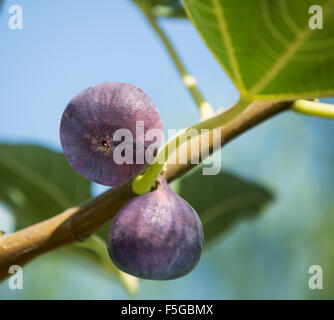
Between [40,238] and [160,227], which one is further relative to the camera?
[40,238]

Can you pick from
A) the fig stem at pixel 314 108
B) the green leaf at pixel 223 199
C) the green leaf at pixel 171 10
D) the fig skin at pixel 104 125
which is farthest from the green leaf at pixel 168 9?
the fig skin at pixel 104 125

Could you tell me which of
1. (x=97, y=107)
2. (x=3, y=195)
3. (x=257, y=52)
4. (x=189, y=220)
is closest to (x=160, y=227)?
(x=189, y=220)

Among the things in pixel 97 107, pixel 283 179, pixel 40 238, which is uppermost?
pixel 97 107

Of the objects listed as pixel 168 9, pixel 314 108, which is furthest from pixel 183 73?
pixel 168 9

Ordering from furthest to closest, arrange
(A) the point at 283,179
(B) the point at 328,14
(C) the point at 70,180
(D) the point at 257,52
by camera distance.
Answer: (A) the point at 283,179 < (C) the point at 70,180 < (D) the point at 257,52 < (B) the point at 328,14

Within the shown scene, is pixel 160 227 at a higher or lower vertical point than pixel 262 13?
lower

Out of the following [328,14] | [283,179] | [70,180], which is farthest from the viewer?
[283,179]

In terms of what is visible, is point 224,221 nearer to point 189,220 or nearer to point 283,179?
point 189,220
